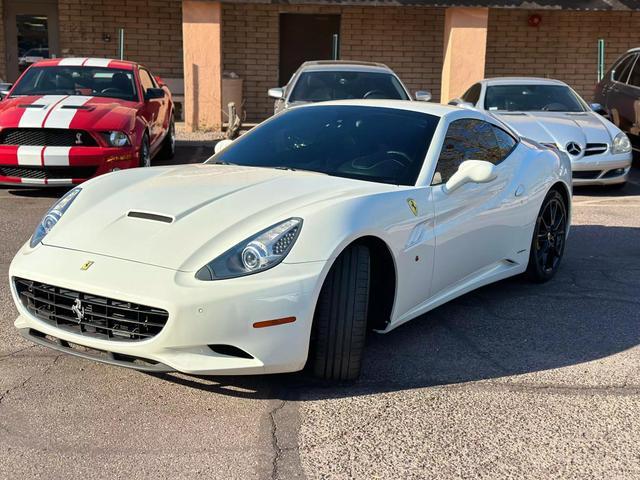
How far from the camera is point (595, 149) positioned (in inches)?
378

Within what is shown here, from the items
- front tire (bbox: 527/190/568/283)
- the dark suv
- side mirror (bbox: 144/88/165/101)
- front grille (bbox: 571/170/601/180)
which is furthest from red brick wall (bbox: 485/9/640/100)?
front tire (bbox: 527/190/568/283)

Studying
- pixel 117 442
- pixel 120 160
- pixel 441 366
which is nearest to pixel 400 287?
pixel 441 366

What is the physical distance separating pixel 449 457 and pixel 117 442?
1.40 metres

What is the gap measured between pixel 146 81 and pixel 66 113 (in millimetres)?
2551

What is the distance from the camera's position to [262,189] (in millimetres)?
4148

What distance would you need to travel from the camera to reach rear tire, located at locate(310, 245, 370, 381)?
376 centimetres

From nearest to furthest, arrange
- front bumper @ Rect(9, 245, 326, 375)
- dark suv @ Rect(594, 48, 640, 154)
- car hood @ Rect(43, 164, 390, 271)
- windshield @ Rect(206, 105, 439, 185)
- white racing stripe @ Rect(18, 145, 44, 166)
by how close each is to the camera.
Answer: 1. front bumper @ Rect(9, 245, 326, 375)
2. car hood @ Rect(43, 164, 390, 271)
3. windshield @ Rect(206, 105, 439, 185)
4. white racing stripe @ Rect(18, 145, 44, 166)
5. dark suv @ Rect(594, 48, 640, 154)

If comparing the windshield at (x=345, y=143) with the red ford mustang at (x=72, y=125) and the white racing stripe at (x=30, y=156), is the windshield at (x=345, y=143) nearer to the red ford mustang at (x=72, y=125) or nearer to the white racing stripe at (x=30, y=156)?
the red ford mustang at (x=72, y=125)

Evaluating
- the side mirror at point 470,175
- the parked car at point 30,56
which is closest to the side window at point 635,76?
the side mirror at point 470,175

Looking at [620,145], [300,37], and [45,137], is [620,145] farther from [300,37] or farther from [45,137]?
[300,37]

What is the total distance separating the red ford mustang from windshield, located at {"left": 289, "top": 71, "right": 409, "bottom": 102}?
195cm

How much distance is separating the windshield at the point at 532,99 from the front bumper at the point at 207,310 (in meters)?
7.88

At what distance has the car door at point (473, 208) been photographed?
4.57 metres

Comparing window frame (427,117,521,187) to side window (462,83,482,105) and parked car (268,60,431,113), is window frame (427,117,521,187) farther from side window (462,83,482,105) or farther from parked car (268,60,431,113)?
side window (462,83,482,105)
